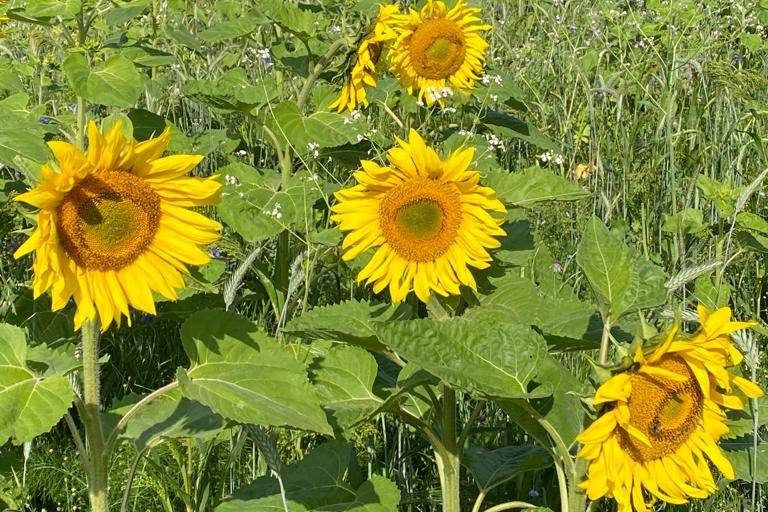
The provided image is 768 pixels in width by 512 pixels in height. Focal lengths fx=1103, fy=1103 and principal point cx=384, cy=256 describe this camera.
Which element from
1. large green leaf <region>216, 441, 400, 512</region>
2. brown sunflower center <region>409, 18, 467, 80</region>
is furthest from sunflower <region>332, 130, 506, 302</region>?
brown sunflower center <region>409, 18, 467, 80</region>

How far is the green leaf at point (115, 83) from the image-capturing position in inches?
83.6

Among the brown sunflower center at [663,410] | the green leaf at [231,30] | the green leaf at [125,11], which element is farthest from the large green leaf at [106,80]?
the green leaf at [231,30]

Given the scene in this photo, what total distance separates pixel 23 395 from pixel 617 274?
107 centimetres

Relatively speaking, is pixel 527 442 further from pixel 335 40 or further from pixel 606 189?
pixel 335 40

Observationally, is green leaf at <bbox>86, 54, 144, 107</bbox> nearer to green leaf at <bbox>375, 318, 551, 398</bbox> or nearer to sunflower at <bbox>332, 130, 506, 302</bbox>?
sunflower at <bbox>332, 130, 506, 302</bbox>

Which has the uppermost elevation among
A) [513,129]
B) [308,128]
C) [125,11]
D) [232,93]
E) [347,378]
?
[513,129]

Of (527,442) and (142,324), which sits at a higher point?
(142,324)

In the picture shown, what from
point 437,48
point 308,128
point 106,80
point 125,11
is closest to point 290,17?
point 308,128

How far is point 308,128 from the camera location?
3254 millimetres

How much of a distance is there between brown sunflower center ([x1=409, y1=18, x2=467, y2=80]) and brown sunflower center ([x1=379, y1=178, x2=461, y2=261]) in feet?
4.49

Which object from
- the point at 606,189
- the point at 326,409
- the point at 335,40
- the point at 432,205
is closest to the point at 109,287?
the point at 326,409

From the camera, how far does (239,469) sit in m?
2.69

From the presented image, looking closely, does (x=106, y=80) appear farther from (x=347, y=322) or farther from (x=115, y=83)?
(x=347, y=322)

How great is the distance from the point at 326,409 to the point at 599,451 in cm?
56
